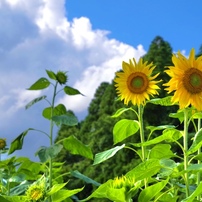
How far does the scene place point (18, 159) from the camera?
2463 mm

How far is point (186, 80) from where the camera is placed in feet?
5.19

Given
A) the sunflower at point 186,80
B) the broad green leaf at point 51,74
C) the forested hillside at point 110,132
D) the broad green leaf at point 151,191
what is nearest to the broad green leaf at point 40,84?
the broad green leaf at point 51,74

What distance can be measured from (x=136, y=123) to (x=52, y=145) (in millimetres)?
341

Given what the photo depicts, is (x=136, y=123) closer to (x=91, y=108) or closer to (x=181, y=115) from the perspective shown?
(x=181, y=115)

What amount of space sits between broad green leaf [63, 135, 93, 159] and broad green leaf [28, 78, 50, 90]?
0.29 m

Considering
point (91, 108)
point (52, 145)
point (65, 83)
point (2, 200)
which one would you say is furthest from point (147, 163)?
point (91, 108)

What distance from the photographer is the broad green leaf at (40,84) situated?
7.47ft

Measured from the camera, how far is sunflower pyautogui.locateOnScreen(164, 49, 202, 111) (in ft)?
5.18

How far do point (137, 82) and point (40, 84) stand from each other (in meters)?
0.49

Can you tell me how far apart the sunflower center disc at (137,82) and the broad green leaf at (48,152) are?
361mm

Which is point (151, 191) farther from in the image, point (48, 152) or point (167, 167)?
point (48, 152)

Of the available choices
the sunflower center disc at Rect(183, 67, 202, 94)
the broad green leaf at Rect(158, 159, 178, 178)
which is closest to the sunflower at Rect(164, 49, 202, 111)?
the sunflower center disc at Rect(183, 67, 202, 94)

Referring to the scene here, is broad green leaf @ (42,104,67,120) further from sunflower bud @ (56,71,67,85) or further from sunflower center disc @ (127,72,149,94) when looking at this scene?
sunflower center disc @ (127,72,149,94)

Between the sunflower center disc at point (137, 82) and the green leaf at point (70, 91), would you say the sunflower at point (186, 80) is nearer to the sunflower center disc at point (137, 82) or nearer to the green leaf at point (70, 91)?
the sunflower center disc at point (137, 82)
